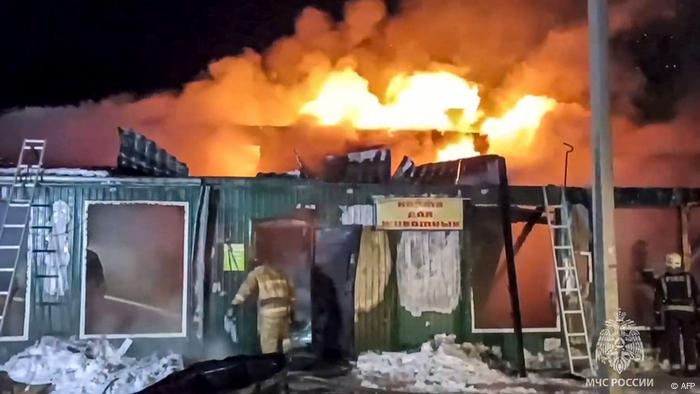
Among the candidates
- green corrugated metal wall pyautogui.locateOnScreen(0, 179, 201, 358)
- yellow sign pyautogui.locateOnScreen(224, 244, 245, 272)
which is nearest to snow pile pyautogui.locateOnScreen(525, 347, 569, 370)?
yellow sign pyautogui.locateOnScreen(224, 244, 245, 272)

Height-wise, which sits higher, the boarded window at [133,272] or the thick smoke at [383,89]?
the thick smoke at [383,89]

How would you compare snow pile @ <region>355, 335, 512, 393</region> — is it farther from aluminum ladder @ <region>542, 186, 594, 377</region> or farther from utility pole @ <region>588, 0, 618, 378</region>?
utility pole @ <region>588, 0, 618, 378</region>

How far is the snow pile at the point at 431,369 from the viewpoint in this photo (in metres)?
3.91

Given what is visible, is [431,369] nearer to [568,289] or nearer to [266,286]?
[568,289]

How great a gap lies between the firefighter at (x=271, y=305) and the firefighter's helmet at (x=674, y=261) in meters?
2.11

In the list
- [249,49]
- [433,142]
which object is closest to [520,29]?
[433,142]

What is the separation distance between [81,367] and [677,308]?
3.19 metres

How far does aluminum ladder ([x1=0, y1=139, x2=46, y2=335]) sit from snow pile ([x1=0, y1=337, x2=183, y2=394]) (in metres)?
0.22

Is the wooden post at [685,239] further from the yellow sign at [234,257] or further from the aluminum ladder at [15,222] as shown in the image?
the aluminum ladder at [15,222]

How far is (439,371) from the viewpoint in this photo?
394cm

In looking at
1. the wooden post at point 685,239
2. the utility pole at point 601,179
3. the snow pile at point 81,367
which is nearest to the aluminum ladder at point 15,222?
the snow pile at point 81,367

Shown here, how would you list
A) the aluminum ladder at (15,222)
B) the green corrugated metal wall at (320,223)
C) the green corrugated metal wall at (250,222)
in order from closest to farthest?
the aluminum ladder at (15,222), the green corrugated metal wall at (250,222), the green corrugated metal wall at (320,223)

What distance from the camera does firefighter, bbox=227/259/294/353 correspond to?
386 centimetres

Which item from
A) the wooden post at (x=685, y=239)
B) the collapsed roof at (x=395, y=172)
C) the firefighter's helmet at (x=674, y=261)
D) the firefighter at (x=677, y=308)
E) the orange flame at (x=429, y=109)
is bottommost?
the firefighter at (x=677, y=308)
